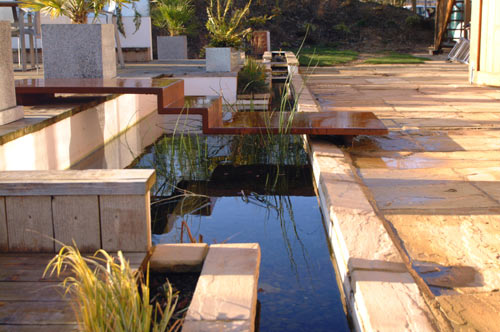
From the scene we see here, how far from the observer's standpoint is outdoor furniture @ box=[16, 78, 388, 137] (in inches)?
180

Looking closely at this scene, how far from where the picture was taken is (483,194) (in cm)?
353

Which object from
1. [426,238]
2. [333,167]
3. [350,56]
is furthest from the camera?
[350,56]

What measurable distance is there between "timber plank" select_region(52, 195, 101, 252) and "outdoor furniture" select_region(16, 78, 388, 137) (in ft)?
6.45

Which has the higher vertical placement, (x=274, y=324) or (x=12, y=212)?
(x=12, y=212)

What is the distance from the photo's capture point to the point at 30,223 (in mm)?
2562

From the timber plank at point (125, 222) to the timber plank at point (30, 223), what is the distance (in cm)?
23

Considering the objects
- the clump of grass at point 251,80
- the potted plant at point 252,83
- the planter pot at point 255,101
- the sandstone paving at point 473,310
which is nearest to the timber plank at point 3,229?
the sandstone paving at point 473,310

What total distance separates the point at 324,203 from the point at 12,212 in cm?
165

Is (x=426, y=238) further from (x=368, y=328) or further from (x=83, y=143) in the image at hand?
(x=83, y=143)

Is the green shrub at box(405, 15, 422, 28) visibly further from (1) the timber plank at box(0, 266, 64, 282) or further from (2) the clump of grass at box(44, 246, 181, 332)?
(2) the clump of grass at box(44, 246, 181, 332)

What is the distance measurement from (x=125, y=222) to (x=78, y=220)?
20 cm

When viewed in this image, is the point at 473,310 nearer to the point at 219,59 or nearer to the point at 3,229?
the point at 3,229

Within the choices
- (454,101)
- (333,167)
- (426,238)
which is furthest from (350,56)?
(426,238)

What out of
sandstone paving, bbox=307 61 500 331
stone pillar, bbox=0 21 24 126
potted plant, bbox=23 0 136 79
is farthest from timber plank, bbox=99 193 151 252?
potted plant, bbox=23 0 136 79
